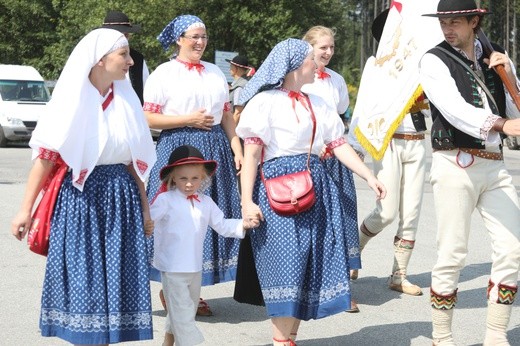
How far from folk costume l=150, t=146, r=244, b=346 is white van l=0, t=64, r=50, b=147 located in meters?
17.5

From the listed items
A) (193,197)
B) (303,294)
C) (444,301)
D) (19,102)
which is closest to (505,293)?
(444,301)

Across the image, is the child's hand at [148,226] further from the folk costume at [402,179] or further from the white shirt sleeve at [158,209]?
the folk costume at [402,179]

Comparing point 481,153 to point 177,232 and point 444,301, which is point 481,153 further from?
point 177,232

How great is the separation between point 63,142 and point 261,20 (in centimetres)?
3458

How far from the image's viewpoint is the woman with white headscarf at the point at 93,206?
4723 millimetres

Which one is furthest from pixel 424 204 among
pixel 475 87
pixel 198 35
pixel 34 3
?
pixel 34 3

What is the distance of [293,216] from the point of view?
553cm

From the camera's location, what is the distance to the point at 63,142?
467 cm

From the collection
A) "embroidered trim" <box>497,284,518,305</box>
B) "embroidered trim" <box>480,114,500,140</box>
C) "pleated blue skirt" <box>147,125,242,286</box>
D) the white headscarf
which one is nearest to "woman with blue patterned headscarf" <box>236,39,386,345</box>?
"embroidered trim" <box>480,114,500,140</box>

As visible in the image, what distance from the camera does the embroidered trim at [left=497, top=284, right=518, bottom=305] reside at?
18.2 ft

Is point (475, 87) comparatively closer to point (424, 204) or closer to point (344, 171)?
point (344, 171)

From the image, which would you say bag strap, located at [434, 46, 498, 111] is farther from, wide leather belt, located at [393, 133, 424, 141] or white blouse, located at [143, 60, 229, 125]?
wide leather belt, located at [393, 133, 424, 141]

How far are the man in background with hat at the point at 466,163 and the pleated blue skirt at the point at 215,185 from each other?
1.65m

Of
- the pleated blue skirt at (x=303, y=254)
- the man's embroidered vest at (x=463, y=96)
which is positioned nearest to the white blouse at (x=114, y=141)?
the pleated blue skirt at (x=303, y=254)
